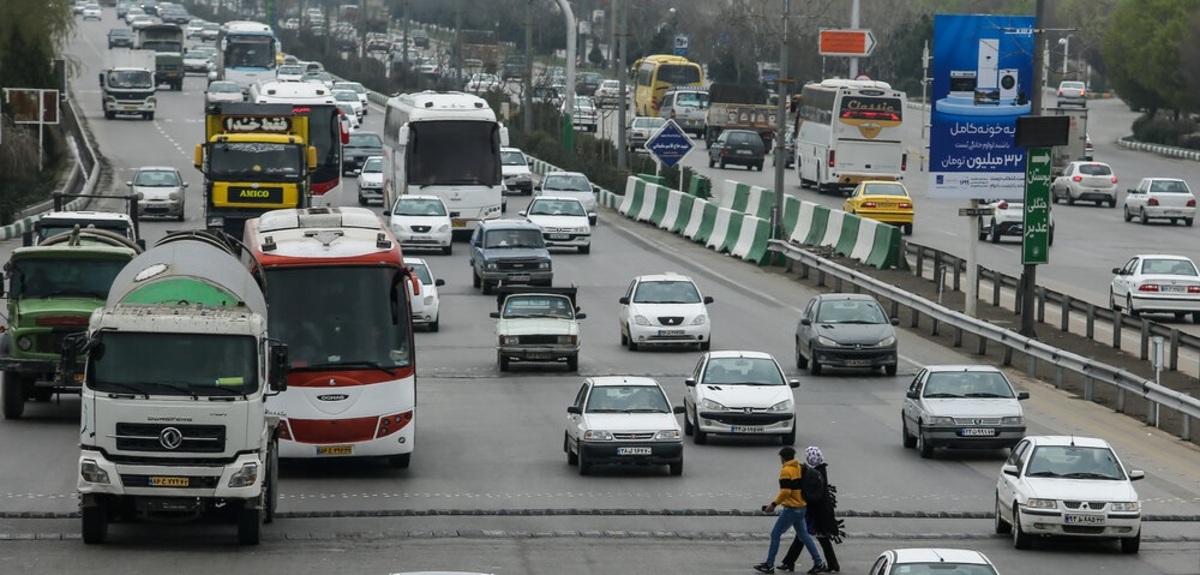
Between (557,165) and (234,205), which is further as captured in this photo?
(557,165)

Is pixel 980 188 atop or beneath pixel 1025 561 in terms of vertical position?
atop

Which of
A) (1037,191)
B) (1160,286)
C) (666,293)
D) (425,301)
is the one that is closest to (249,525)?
Result: (666,293)

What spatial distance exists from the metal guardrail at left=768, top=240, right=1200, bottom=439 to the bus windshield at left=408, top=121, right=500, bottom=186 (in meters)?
9.65

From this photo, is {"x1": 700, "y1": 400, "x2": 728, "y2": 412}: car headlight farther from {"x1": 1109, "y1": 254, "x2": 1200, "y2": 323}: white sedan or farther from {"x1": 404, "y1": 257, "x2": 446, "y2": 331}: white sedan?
{"x1": 1109, "y1": 254, "x2": 1200, "y2": 323}: white sedan

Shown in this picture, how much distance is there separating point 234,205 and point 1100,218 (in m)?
33.6

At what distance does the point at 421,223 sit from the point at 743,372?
24.5 meters

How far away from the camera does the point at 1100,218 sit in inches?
2677

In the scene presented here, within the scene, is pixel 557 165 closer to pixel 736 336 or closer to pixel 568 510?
pixel 736 336

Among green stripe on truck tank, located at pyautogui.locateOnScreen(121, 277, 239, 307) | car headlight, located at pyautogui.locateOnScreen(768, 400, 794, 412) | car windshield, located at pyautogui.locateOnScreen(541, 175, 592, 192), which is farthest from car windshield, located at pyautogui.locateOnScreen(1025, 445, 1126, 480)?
car windshield, located at pyautogui.locateOnScreen(541, 175, 592, 192)

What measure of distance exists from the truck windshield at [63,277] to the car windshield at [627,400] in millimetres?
7784

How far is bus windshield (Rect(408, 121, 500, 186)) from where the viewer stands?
5531cm

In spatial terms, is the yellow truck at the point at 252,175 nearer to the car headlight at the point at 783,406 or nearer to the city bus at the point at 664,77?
the car headlight at the point at 783,406

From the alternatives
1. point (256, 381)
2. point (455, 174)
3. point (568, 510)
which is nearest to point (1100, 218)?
point (455, 174)

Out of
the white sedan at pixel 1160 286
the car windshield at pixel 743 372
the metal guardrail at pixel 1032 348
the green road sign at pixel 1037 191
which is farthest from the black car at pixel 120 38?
the car windshield at pixel 743 372
